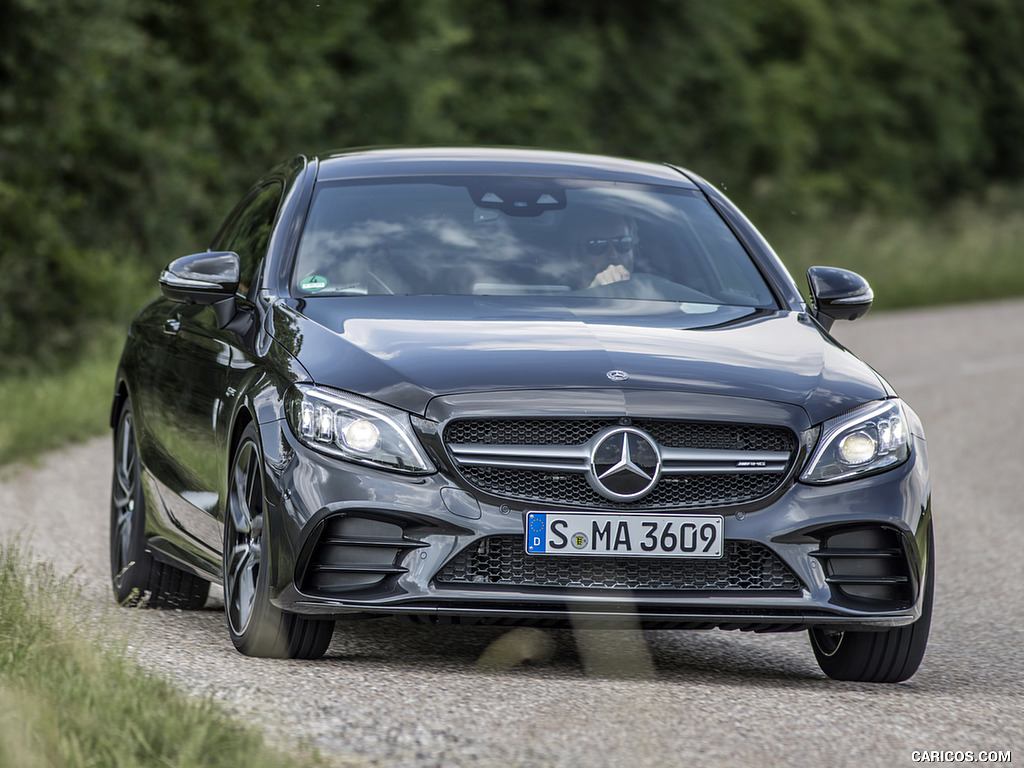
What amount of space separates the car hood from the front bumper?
0.25 metres

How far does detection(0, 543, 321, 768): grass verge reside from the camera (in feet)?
12.3

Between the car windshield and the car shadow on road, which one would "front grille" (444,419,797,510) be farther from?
the car windshield

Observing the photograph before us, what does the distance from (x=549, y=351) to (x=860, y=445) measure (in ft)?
3.01

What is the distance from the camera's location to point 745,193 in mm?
36469

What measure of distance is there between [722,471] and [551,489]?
0.48 metres

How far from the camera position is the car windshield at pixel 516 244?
6.16 metres

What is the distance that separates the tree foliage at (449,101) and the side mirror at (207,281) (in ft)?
37.1

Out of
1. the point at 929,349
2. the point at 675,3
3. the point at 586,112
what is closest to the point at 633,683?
the point at 929,349

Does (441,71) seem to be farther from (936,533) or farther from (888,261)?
(936,533)

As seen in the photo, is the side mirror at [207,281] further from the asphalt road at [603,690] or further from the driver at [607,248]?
the driver at [607,248]

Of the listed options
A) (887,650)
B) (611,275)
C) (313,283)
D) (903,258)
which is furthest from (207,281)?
(903,258)

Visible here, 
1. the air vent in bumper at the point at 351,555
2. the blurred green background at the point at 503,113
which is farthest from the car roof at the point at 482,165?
the blurred green background at the point at 503,113

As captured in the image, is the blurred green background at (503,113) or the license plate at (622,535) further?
the blurred green background at (503,113)

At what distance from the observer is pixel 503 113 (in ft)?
99.5
